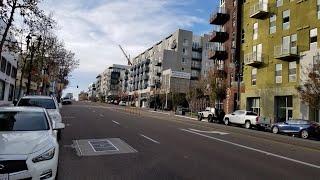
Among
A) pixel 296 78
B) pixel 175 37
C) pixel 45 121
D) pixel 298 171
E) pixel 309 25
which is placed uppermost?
pixel 175 37

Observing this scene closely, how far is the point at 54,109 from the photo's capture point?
18.3 m

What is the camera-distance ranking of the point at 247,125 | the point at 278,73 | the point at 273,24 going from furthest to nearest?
1. the point at 273,24
2. the point at 278,73
3. the point at 247,125

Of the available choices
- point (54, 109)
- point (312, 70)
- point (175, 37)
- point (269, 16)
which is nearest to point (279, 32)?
point (269, 16)

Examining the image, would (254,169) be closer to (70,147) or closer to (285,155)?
(285,155)

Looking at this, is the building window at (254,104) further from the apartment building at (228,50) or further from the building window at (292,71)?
the building window at (292,71)

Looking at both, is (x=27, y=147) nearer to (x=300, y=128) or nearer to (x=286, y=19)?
(x=300, y=128)

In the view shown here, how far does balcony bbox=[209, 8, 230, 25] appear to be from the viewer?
6644 centimetres

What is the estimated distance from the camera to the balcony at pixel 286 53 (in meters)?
44.1

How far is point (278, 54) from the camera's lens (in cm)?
4647

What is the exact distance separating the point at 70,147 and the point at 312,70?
2860 centimetres

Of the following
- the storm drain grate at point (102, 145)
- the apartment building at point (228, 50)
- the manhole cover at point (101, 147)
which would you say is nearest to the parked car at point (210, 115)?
the apartment building at point (228, 50)

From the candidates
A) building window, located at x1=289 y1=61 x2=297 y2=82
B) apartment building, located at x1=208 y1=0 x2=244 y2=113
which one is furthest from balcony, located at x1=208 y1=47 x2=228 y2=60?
building window, located at x1=289 y1=61 x2=297 y2=82

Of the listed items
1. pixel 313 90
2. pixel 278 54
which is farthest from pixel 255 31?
pixel 313 90

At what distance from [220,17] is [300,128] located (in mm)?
36918
